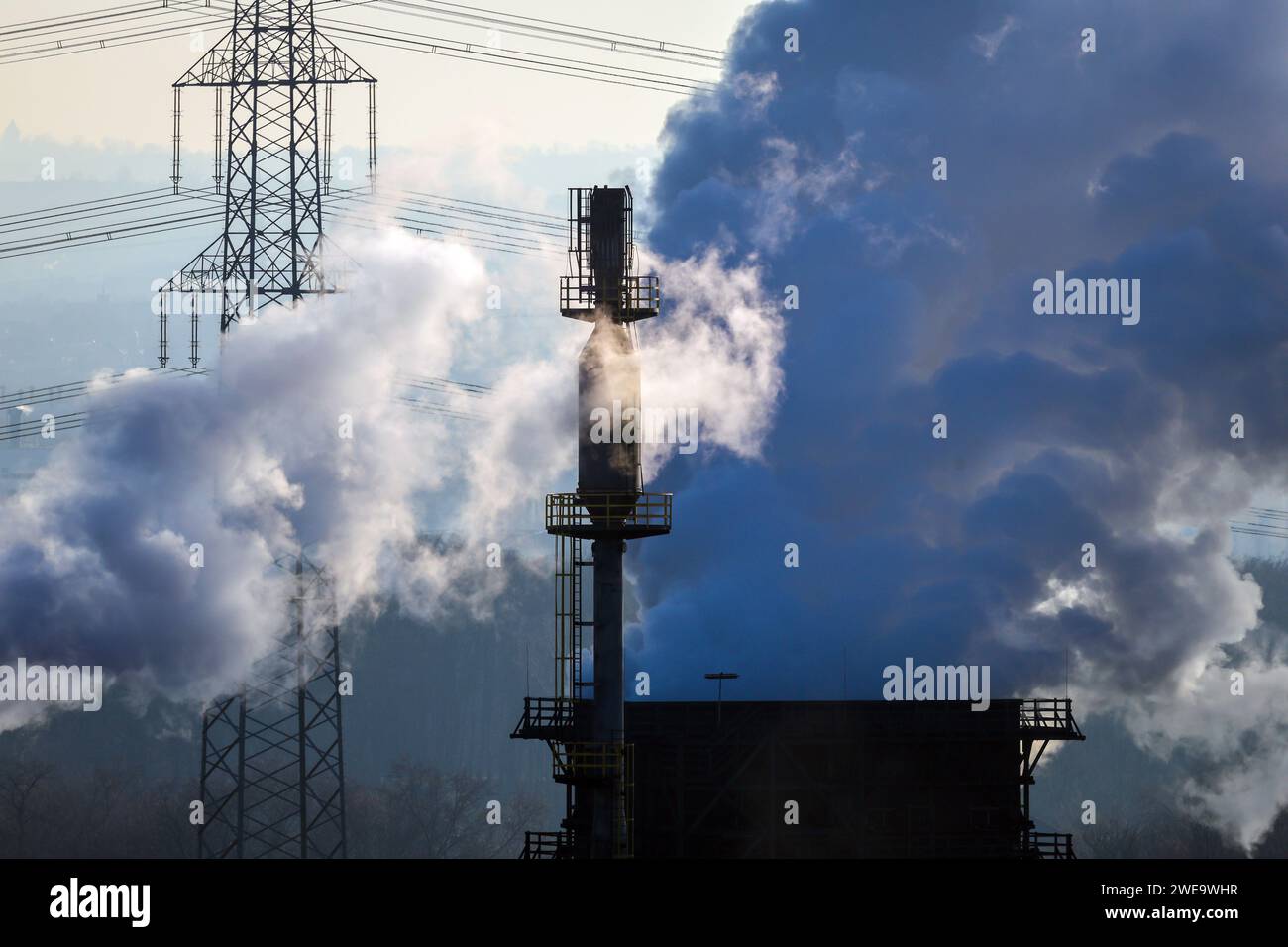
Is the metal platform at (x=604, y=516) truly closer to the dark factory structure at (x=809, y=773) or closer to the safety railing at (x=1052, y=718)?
the dark factory structure at (x=809, y=773)

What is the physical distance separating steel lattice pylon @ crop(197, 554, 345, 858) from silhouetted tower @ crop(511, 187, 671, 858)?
47.5 ft

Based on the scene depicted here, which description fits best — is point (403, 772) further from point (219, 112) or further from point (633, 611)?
point (219, 112)

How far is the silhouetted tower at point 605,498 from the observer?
129ft

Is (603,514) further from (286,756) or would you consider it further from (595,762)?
(286,756)

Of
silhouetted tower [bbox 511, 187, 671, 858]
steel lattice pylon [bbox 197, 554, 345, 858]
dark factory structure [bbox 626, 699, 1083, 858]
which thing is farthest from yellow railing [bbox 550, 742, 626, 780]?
steel lattice pylon [bbox 197, 554, 345, 858]

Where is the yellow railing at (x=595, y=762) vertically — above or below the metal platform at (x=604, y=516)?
below

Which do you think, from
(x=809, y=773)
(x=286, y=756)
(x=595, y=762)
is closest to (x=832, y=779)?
(x=809, y=773)

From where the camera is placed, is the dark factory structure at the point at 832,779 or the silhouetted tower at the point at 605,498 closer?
the silhouetted tower at the point at 605,498

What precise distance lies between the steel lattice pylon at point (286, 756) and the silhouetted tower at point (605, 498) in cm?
1449

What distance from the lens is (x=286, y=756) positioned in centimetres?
11894

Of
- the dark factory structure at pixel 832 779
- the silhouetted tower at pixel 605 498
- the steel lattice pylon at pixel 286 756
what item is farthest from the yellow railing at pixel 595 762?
the steel lattice pylon at pixel 286 756

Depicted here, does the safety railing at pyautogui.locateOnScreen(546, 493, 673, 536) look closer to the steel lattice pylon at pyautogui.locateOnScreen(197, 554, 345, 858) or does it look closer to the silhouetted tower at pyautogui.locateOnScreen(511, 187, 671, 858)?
the silhouetted tower at pyautogui.locateOnScreen(511, 187, 671, 858)

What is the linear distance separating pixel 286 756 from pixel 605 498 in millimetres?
84648
